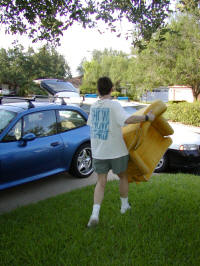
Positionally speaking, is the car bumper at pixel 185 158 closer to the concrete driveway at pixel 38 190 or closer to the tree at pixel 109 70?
the concrete driveway at pixel 38 190

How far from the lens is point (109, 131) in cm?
305

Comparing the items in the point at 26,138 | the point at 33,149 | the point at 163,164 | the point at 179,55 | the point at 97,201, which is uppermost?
the point at 179,55

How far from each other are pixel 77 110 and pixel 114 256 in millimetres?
3664

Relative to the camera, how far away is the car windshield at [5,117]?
14.8 feet

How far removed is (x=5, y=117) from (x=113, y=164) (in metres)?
2.46

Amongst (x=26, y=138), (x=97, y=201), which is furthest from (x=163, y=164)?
(x=97, y=201)

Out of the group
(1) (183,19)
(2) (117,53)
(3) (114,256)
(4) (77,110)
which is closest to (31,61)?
(2) (117,53)

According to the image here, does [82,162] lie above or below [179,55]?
below

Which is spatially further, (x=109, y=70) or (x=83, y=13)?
(x=109, y=70)

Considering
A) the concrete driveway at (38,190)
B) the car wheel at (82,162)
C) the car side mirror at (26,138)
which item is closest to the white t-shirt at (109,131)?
the car side mirror at (26,138)

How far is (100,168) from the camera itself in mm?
3158

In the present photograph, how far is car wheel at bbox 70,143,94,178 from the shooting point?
5.43 m

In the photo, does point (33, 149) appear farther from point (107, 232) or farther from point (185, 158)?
point (185, 158)

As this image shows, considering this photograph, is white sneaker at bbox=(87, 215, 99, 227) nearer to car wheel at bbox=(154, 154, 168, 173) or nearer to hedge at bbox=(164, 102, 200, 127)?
car wheel at bbox=(154, 154, 168, 173)
